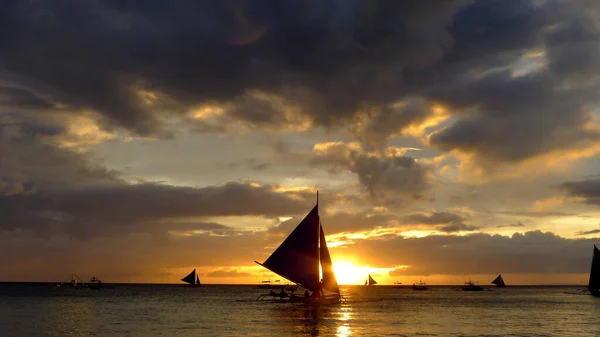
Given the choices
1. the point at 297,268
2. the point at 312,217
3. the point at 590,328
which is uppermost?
the point at 312,217

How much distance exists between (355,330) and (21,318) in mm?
52154

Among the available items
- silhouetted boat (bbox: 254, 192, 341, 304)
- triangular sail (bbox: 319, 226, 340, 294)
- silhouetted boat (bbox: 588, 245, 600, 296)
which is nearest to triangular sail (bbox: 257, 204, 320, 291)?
silhouetted boat (bbox: 254, 192, 341, 304)

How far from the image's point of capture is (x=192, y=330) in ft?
222

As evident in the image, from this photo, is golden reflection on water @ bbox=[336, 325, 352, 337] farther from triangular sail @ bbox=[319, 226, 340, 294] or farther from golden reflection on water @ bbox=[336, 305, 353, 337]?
triangular sail @ bbox=[319, 226, 340, 294]

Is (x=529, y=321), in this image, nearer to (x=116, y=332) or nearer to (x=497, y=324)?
(x=497, y=324)

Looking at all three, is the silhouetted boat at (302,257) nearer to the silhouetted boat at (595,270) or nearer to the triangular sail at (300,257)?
the triangular sail at (300,257)

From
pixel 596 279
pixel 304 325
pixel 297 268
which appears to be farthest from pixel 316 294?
pixel 596 279

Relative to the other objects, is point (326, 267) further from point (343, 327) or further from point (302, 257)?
point (343, 327)

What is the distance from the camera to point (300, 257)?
91312 mm

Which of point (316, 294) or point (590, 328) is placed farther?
point (316, 294)

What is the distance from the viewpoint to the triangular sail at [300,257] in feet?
298

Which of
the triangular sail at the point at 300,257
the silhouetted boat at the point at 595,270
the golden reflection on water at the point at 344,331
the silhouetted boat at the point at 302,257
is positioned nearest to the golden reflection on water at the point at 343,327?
the golden reflection on water at the point at 344,331

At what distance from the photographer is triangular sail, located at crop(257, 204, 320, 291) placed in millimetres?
90938

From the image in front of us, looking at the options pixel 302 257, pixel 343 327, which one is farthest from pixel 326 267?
pixel 343 327
